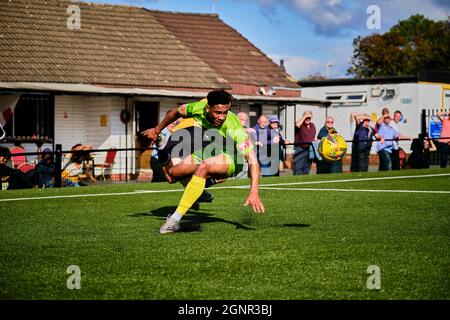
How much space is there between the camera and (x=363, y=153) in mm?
26141

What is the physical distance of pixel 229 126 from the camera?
10500 millimetres

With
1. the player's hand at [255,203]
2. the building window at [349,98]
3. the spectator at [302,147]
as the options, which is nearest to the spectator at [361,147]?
the spectator at [302,147]

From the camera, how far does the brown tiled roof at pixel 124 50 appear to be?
104 ft

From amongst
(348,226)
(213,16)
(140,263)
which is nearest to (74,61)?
(213,16)

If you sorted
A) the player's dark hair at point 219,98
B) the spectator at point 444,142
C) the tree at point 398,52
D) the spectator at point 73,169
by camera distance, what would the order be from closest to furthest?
1. the player's dark hair at point 219,98
2. the spectator at point 73,169
3. the spectator at point 444,142
4. the tree at point 398,52

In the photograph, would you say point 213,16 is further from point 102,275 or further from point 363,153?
point 102,275

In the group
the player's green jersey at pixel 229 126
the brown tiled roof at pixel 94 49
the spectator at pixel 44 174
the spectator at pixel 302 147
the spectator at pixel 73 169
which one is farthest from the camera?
the brown tiled roof at pixel 94 49

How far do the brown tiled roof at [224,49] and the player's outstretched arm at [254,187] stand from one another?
2735cm

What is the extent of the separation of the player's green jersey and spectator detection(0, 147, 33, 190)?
10.9m

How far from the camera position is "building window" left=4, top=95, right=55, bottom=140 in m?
29.5

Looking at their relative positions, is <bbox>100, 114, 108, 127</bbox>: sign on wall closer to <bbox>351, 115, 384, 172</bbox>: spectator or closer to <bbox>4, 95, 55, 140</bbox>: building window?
<bbox>4, 95, 55, 140</bbox>: building window

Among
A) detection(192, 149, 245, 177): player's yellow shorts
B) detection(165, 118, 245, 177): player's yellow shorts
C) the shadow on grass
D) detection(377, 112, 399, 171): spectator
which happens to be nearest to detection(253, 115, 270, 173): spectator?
detection(377, 112, 399, 171): spectator

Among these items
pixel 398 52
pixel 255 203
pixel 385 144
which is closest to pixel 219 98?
pixel 255 203

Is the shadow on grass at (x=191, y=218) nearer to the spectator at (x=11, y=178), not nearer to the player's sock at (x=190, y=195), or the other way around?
the player's sock at (x=190, y=195)
